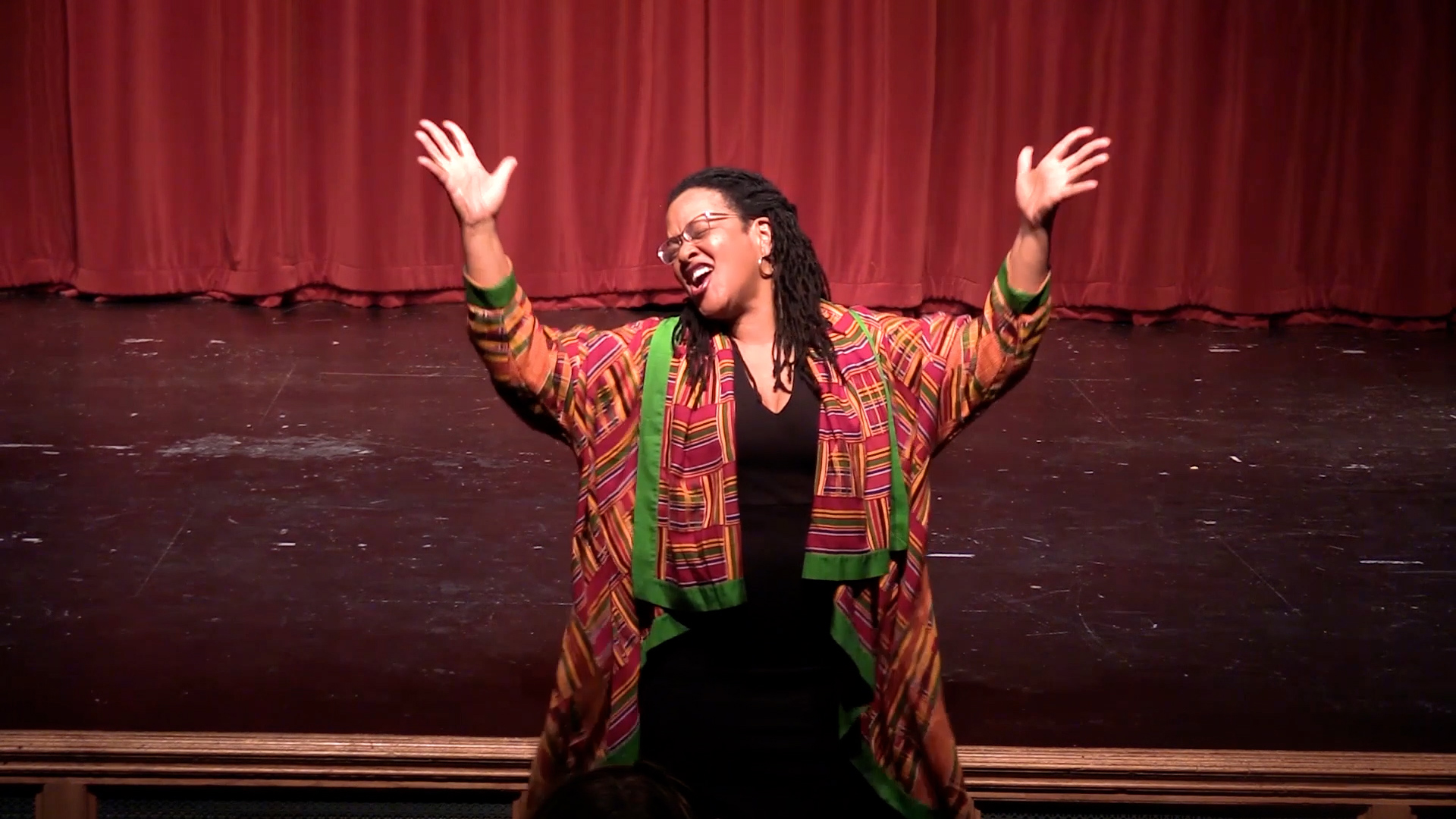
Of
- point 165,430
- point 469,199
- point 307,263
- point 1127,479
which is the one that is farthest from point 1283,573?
point 307,263

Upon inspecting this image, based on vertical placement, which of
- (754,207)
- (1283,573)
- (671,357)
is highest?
(754,207)

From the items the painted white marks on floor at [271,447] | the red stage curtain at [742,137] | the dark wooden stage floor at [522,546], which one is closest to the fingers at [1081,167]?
the dark wooden stage floor at [522,546]

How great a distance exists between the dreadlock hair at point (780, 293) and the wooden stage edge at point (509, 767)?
69 cm

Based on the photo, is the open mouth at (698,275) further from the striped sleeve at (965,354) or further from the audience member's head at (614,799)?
the audience member's head at (614,799)

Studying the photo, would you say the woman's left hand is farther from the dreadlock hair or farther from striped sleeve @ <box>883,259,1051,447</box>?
the dreadlock hair

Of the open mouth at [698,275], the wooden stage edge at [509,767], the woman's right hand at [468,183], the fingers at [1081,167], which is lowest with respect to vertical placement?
the wooden stage edge at [509,767]

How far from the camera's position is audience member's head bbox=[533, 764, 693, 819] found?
4.26 feet

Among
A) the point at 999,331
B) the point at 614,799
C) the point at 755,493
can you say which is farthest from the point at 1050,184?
the point at 614,799

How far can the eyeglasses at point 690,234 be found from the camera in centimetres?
203

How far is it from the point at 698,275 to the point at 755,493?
28 cm

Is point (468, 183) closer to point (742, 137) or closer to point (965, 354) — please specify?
point (965, 354)

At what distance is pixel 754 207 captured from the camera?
2.07m

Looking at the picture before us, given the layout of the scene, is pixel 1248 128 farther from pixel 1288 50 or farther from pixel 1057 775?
pixel 1057 775

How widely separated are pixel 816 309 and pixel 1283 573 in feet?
7.25
